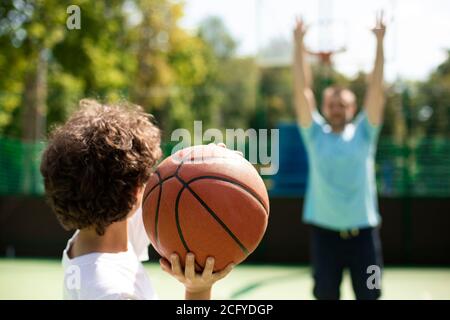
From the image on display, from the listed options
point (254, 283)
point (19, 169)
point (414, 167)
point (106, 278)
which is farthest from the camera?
point (19, 169)

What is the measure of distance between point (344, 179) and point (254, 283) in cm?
357

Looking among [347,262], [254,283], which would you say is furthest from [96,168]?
[254,283]

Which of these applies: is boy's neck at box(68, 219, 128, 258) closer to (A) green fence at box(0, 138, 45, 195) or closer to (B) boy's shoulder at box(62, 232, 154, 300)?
(B) boy's shoulder at box(62, 232, 154, 300)

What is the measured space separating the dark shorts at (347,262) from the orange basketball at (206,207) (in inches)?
79.6

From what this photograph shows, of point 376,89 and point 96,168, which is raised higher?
point 376,89

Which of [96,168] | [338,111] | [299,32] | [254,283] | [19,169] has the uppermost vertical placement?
[299,32]

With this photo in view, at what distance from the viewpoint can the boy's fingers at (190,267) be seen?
6.49ft

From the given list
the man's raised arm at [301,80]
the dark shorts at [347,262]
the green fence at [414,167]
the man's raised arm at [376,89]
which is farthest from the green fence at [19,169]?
the man's raised arm at [376,89]

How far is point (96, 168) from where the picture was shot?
2.00 meters

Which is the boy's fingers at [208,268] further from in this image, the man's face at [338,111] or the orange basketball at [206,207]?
the man's face at [338,111]

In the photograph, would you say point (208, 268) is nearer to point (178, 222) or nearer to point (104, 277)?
point (178, 222)

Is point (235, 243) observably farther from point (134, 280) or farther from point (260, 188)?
point (134, 280)

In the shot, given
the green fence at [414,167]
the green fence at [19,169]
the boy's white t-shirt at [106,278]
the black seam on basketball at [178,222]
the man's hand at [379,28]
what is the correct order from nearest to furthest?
the boy's white t-shirt at [106,278] → the black seam on basketball at [178,222] → the man's hand at [379,28] → the green fence at [414,167] → the green fence at [19,169]

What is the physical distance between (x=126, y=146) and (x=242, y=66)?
45.0 metres
